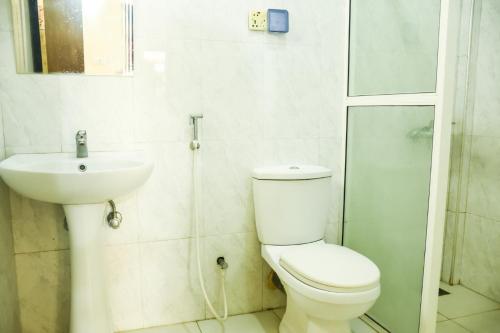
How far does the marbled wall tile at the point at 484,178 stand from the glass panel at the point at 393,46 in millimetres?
810

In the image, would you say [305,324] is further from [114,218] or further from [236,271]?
[114,218]

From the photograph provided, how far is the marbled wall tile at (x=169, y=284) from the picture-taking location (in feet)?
5.94

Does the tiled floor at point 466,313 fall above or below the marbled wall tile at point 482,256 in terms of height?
below

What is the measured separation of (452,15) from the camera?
4.50 ft

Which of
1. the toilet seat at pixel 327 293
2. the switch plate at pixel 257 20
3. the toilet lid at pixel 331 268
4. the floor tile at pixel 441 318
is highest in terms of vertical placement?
the switch plate at pixel 257 20

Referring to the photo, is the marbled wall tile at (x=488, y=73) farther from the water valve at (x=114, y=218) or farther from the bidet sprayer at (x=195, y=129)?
the water valve at (x=114, y=218)

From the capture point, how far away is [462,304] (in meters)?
2.11

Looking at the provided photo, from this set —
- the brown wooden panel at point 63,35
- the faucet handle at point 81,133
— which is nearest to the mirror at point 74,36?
the brown wooden panel at point 63,35

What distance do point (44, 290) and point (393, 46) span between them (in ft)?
6.10

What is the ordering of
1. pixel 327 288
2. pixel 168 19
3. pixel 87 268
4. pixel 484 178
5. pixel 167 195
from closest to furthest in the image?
pixel 327 288, pixel 87 268, pixel 168 19, pixel 167 195, pixel 484 178

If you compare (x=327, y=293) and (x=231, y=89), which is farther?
(x=231, y=89)

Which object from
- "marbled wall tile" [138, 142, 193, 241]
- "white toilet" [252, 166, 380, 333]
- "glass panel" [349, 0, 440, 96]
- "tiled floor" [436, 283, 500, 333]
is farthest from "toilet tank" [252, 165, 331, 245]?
"tiled floor" [436, 283, 500, 333]

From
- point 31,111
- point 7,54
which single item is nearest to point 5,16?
point 7,54

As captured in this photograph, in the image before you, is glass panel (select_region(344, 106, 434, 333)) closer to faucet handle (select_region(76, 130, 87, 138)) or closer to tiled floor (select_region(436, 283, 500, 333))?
tiled floor (select_region(436, 283, 500, 333))
